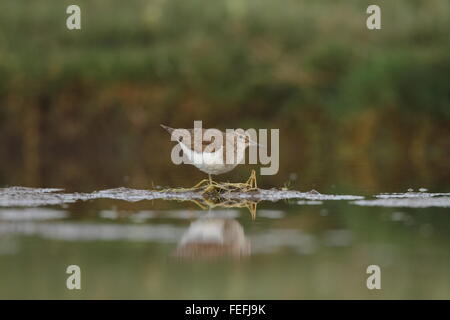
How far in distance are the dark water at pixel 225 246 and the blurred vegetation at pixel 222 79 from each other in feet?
28.3

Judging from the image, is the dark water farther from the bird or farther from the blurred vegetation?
the blurred vegetation

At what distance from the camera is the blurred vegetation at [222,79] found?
20.2 meters

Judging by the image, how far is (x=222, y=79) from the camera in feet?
67.6

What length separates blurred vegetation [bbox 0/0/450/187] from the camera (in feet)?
66.4

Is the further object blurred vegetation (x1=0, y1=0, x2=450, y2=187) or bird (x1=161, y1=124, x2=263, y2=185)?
blurred vegetation (x1=0, y1=0, x2=450, y2=187)

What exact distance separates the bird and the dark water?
0.51 m

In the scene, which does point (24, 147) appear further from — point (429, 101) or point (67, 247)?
point (67, 247)

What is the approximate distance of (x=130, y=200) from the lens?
38.2 ft

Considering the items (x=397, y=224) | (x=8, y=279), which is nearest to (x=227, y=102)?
(x=397, y=224)

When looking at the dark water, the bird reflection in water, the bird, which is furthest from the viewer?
the bird

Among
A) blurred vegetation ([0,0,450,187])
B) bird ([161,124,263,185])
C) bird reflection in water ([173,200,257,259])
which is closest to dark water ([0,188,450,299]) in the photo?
bird reflection in water ([173,200,257,259])

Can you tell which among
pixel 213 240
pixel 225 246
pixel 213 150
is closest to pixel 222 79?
pixel 213 150
